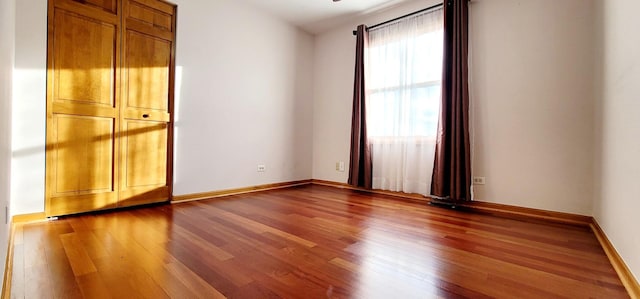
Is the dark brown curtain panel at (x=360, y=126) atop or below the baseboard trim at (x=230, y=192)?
atop

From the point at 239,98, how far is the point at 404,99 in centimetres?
216

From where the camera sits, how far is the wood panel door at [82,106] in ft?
7.41

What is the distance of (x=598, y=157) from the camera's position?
221 cm

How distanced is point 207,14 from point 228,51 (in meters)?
0.46

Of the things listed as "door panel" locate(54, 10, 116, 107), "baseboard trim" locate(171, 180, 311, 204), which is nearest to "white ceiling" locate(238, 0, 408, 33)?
"door panel" locate(54, 10, 116, 107)

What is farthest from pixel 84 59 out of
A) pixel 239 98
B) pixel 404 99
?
pixel 404 99

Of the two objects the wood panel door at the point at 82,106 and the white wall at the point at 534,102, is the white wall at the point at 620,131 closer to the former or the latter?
the white wall at the point at 534,102

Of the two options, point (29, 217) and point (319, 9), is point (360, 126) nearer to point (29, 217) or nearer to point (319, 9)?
point (319, 9)

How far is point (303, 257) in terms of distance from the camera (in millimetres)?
1592

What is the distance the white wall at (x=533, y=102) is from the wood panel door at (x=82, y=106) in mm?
3696

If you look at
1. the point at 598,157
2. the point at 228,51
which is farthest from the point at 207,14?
the point at 598,157

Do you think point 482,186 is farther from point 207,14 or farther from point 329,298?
point 207,14

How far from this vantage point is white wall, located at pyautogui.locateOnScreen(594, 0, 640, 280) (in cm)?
131

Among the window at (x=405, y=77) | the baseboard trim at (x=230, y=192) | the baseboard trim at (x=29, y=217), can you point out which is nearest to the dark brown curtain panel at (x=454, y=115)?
the window at (x=405, y=77)
